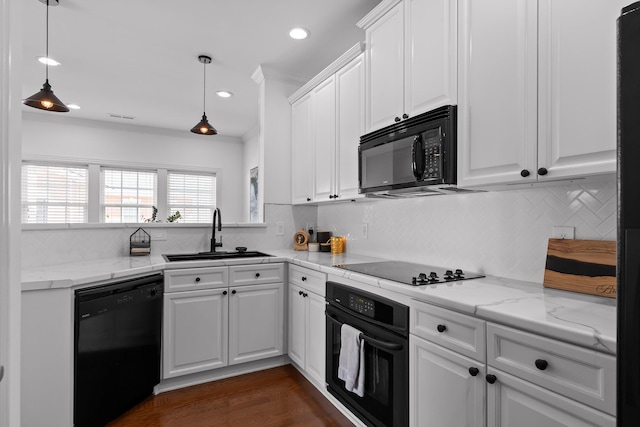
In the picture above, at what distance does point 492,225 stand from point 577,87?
83cm

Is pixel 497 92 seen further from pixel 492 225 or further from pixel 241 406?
pixel 241 406

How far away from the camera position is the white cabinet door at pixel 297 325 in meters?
2.54

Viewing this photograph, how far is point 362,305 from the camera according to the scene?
6.09ft

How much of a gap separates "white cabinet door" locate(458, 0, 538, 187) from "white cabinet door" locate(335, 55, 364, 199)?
0.90m

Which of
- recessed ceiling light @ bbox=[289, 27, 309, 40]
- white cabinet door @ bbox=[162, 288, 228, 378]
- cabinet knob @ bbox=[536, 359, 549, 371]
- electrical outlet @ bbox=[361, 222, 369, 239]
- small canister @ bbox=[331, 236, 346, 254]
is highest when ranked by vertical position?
recessed ceiling light @ bbox=[289, 27, 309, 40]

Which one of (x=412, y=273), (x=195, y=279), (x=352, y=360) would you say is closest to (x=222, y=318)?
(x=195, y=279)

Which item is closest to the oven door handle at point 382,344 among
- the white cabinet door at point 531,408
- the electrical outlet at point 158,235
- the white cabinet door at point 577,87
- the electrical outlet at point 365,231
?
the white cabinet door at point 531,408

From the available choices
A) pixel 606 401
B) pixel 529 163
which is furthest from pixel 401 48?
pixel 606 401

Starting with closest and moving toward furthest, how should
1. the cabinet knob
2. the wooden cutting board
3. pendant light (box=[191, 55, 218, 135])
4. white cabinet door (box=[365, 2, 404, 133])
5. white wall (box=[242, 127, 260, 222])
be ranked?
the cabinet knob < the wooden cutting board < white cabinet door (box=[365, 2, 404, 133]) < pendant light (box=[191, 55, 218, 135]) < white wall (box=[242, 127, 260, 222])

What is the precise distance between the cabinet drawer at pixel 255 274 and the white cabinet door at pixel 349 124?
79 centimetres

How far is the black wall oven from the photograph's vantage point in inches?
63.3

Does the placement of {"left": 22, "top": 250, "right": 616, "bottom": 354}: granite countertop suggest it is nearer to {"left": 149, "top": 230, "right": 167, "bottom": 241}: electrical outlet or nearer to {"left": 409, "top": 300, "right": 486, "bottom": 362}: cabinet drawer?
{"left": 409, "top": 300, "right": 486, "bottom": 362}: cabinet drawer

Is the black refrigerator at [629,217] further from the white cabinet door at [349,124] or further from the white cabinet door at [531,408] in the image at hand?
the white cabinet door at [349,124]

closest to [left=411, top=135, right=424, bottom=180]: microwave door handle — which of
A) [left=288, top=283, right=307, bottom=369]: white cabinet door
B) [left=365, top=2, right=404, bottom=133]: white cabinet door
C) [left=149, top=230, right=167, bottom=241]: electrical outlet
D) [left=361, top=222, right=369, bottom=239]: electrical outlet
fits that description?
[left=365, top=2, right=404, bottom=133]: white cabinet door
